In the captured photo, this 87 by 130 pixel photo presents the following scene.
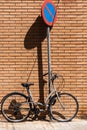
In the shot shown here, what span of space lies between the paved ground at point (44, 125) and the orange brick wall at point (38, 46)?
62cm

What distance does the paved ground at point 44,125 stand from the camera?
8.19 metres

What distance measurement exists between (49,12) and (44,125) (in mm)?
2598

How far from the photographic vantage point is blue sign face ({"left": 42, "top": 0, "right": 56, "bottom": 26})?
856cm

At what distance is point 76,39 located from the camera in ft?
29.7

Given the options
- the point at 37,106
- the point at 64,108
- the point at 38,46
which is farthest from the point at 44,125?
the point at 38,46

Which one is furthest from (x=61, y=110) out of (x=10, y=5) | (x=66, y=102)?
(x=10, y=5)

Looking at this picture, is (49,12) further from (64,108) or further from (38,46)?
(64,108)

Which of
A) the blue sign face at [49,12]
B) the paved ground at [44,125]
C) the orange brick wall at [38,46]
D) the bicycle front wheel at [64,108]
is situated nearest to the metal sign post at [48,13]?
the blue sign face at [49,12]

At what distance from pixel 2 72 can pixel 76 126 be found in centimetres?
218

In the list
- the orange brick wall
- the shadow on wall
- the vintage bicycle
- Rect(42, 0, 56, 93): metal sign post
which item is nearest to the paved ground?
the vintage bicycle

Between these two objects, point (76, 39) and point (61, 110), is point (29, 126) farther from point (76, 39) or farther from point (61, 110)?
point (76, 39)

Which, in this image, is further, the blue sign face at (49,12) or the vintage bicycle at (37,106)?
the vintage bicycle at (37,106)

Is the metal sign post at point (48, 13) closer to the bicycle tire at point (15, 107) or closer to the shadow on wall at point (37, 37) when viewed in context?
the shadow on wall at point (37, 37)

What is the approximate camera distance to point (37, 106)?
29.2 feet
